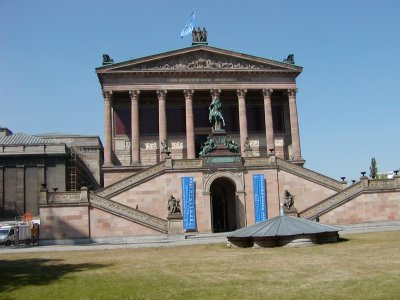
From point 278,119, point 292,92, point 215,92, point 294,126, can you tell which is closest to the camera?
point 215,92

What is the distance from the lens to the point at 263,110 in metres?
65.2

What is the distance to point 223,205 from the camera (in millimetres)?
49344

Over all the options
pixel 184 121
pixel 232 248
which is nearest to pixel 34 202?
pixel 184 121

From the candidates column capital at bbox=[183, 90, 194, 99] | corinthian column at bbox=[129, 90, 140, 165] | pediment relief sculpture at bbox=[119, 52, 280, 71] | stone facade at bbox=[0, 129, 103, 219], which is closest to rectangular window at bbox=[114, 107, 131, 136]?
corinthian column at bbox=[129, 90, 140, 165]

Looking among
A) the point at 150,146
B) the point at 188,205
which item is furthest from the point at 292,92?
the point at 188,205

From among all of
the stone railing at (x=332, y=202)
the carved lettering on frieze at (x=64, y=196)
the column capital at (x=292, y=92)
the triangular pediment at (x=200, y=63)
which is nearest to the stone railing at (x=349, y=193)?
the stone railing at (x=332, y=202)

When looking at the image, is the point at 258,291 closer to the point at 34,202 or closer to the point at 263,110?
the point at 263,110

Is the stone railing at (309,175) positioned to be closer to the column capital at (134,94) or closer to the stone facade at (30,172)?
the column capital at (134,94)

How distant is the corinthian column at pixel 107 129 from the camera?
58469 millimetres

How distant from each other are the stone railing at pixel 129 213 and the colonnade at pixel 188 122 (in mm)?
17453

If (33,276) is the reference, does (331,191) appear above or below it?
above

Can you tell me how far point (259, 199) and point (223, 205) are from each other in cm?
495

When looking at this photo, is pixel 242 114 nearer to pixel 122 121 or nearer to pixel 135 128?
pixel 135 128

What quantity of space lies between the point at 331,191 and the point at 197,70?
2302 centimetres
